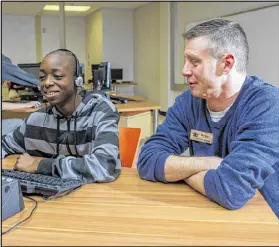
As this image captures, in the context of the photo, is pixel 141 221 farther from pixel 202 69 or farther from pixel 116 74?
pixel 116 74

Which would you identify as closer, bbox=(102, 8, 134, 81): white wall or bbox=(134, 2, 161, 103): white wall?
bbox=(134, 2, 161, 103): white wall

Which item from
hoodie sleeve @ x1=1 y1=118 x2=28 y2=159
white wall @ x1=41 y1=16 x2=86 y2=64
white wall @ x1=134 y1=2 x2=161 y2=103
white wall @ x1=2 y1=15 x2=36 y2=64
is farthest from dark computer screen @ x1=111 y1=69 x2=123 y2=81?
hoodie sleeve @ x1=1 y1=118 x2=28 y2=159

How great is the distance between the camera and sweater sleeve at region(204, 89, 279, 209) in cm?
109

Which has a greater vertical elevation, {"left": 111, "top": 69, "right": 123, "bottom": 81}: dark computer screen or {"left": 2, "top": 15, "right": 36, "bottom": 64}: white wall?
{"left": 2, "top": 15, "right": 36, "bottom": 64}: white wall

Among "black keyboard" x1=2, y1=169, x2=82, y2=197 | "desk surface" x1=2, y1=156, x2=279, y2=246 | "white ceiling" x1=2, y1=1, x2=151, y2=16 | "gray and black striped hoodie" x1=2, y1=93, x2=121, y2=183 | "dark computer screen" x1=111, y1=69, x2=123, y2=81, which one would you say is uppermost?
"white ceiling" x1=2, y1=1, x2=151, y2=16

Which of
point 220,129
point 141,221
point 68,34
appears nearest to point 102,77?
point 220,129

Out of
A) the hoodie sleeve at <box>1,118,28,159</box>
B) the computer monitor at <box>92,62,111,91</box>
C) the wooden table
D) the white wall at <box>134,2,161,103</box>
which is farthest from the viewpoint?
the white wall at <box>134,2,161,103</box>

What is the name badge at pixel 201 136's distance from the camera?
56.5 inches

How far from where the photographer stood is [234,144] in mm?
1245

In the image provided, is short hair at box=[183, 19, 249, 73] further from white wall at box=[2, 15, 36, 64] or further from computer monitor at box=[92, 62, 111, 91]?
white wall at box=[2, 15, 36, 64]

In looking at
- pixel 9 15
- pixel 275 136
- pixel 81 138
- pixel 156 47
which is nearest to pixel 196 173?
pixel 275 136

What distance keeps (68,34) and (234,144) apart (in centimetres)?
884

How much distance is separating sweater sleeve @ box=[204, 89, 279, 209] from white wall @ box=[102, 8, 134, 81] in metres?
7.55

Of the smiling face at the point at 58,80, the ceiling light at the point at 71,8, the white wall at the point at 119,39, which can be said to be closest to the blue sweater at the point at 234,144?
the smiling face at the point at 58,80
